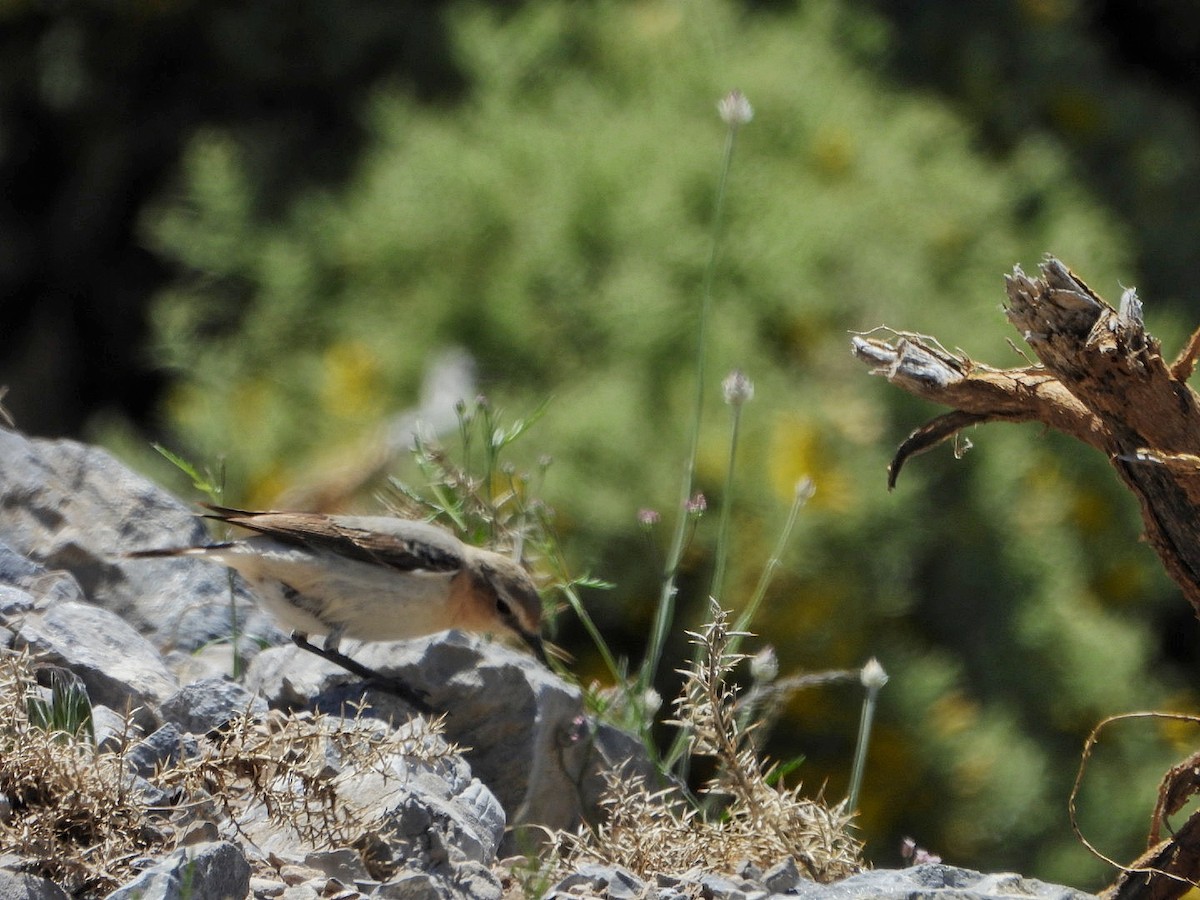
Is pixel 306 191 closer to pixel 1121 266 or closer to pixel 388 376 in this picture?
pixel 388 376

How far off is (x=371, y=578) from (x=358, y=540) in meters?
0.15

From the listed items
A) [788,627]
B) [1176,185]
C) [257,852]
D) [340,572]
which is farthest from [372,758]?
[1176,185]

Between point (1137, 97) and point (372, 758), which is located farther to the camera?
point (1137, 97)

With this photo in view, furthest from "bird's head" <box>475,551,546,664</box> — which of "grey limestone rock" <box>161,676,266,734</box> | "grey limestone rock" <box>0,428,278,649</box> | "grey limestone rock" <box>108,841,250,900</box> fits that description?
"grey limestone rock" <box>108,841,250,900</box>

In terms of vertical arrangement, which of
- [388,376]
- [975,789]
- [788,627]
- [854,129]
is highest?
[854,129]

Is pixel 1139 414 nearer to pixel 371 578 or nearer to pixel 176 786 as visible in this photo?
pixel 176 786

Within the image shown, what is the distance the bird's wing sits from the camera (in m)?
3.76

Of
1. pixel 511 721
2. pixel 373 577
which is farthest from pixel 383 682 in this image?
pixel 373 577

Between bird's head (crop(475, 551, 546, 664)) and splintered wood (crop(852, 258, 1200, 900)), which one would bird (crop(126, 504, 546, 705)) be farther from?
splintered wood (crop(852, 258, 1200, 900))

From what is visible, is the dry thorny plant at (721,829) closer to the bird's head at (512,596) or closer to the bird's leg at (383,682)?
the bird's leg at (383,682)

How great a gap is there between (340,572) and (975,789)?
10.1ft

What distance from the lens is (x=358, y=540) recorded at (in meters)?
3.81

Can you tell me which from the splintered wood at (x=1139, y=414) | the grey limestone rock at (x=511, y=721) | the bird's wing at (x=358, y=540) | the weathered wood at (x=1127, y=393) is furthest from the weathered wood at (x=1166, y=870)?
the bird's wing at (x=358, y=540)

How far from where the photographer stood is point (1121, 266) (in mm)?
8211
